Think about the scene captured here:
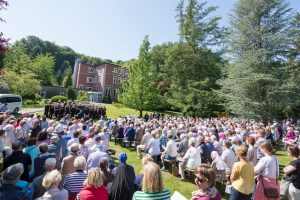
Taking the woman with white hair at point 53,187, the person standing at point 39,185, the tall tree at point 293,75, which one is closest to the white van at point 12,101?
the person standing at point 39,185

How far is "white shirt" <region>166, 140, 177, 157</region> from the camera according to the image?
34.2 ft

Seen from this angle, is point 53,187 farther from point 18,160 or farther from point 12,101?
point 12,101

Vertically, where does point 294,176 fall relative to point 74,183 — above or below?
above

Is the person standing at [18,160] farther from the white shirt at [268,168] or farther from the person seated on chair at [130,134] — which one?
the person seated on chair at [130,134]

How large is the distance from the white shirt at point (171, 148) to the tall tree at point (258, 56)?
732 inches

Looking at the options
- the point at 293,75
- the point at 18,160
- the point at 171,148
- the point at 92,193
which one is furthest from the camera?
the point at 293,75

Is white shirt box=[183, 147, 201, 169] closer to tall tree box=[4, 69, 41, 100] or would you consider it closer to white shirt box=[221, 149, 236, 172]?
white shirt box=[221, 149, 236, 172]

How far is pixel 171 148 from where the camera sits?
34.4 feet

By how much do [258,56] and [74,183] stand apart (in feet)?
84.1

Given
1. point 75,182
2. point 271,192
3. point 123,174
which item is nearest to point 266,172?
point 271,192

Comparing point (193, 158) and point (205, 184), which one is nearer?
point (205, 184)

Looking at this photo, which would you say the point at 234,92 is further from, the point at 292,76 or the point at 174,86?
the point at 174,86

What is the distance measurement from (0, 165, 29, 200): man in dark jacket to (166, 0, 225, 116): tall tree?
1372 inches

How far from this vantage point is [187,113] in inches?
1521
